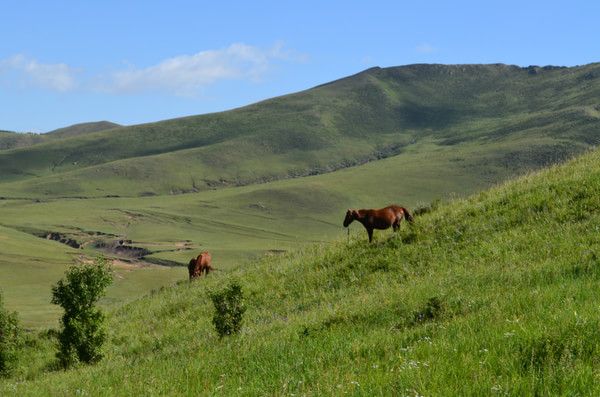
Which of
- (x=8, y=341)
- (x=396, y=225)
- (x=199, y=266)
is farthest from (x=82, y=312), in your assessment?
(x=199, y=266)

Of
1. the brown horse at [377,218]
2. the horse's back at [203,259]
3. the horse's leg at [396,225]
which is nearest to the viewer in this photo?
the brown horse at [377,218]

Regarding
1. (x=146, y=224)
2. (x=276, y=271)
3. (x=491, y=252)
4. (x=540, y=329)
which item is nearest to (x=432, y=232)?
(x=491, y=252)

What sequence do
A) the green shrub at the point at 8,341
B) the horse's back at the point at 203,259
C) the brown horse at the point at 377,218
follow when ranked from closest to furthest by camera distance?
the green shrub at the point at 8,341, the brown horse at the point at 377,218, the horse's back at the point at 203,259

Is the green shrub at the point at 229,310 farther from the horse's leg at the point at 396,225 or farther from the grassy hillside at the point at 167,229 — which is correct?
the grassy hillside at the point at 167,229

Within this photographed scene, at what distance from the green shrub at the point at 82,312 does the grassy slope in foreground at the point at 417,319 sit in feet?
3.10

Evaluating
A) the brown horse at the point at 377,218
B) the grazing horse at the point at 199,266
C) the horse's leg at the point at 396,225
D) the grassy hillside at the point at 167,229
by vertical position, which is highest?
the brown horse at the point at 377,218

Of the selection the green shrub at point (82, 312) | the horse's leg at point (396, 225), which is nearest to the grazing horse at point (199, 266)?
the horse's leg at point (396, 225)

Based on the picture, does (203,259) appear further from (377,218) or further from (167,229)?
(167,229)

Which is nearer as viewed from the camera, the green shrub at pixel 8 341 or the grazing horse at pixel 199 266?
the green shrub at pixel 8 341

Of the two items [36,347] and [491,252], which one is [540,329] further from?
[36,347]

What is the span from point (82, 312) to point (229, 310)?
489 centimetres

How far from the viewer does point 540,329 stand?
779 centimetres

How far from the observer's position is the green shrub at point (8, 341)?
18047 millimetres

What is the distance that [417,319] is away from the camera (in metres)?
10.7
